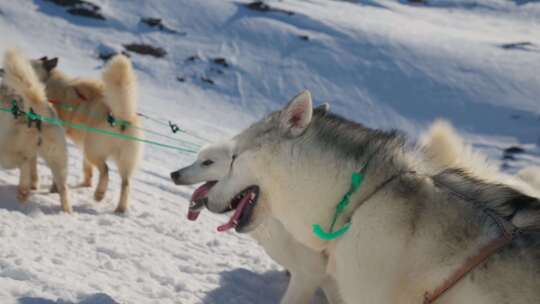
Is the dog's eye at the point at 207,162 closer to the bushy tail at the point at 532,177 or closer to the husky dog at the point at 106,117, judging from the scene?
the bushy tail at the point at 532,177

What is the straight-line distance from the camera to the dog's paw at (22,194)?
6348mm

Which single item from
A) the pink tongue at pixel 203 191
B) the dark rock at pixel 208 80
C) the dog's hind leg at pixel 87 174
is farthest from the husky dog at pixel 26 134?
the dark rock at pixel 208 80

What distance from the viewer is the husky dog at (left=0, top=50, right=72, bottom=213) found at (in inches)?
249

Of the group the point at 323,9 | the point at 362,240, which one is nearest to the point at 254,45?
the point at 323,9

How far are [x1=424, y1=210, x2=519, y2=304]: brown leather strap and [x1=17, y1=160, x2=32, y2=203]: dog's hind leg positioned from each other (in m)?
4.96

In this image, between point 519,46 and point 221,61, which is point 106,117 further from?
point 519,46

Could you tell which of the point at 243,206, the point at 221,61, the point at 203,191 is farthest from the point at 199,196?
the point at 221,61

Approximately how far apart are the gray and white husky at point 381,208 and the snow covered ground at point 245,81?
2265 mm

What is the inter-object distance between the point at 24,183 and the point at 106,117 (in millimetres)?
1272

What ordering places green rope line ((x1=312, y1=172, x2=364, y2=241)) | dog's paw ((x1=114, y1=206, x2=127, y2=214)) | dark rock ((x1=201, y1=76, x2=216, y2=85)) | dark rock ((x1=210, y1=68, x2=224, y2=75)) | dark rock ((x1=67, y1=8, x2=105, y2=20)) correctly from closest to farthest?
green rope line ((x1=312, y1=172, x2=364, y2=241)), dog's paw ((x1=114, y1=206, x2=127, y2=214)), dark rock ((x1=201, y1=76, x2=216, y2=85)), dark rock ((x1=210, y1=68, x2=224, y2=75)), dark rock ((x1=67, y1=8, x2=105, y2=20))

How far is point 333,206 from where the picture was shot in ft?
9.82

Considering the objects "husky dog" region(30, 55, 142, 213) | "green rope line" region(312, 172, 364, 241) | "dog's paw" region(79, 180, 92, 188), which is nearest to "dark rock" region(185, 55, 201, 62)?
"husky dog" region(30, 55, 142, 213)

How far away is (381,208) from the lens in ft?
9.16

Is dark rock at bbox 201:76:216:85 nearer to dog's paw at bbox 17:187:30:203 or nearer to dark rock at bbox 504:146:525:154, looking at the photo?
dark rock at bbox 504:146:525:154
